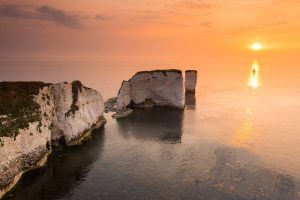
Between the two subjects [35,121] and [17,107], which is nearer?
[17,107]

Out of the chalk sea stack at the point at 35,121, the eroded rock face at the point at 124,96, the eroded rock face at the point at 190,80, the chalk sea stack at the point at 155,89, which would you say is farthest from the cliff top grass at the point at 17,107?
the eroded rock face at the point at 190,80

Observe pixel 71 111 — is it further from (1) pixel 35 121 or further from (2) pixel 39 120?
(1) pixel 35 121

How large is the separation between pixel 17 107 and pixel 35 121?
3.64 m

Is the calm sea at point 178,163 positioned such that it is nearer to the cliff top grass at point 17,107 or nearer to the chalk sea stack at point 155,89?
the cliff top grass at point 17,107

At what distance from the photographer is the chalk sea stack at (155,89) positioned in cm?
8662

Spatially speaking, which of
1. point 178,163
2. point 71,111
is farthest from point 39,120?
point 178,163

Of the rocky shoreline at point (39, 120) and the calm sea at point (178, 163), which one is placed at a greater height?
the rocky shoreline at point (39, 120)

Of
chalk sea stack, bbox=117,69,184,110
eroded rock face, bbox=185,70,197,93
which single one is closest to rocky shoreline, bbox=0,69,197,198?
chalk sea stack, bbox=117,69,184,110

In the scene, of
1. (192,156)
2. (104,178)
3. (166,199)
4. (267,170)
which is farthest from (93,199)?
(267,170)

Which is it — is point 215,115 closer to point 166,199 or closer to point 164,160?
point 164,160

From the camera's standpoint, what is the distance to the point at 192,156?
156ft

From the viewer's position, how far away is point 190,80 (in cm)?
11888

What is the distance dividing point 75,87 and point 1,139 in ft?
76.2

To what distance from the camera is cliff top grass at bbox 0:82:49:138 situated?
122 ft
